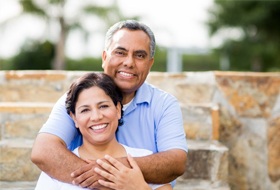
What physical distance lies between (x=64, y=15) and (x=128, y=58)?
1524 centimetres

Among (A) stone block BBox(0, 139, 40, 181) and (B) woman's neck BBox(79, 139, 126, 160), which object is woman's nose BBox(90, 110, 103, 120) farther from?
(A) stone block BBox(0, 139, 40, 181)

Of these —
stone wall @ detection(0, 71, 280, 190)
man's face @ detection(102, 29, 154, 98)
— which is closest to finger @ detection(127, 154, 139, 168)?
man's face @ detection(102, 29, 154, 98)

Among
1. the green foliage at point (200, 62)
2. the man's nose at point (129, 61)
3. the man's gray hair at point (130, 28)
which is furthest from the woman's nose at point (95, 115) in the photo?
the green foliage at point (200, 62)

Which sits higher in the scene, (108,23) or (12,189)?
(108,23)

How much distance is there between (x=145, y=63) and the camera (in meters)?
2.40

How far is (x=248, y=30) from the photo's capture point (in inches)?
781

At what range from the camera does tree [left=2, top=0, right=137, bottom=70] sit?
1647cm

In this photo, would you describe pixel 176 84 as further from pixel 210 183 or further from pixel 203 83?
pixel 210 183

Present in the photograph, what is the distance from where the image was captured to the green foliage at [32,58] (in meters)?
15.2

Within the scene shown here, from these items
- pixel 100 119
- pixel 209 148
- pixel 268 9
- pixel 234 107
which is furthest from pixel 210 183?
pixel 268 9

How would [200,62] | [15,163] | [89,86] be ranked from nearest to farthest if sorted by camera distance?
[89,86], [15,163], [200,62]

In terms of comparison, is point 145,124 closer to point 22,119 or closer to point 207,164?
point 207,164

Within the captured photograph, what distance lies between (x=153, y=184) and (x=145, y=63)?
0.59 metres

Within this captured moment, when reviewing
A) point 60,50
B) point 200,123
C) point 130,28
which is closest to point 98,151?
point 130,28
